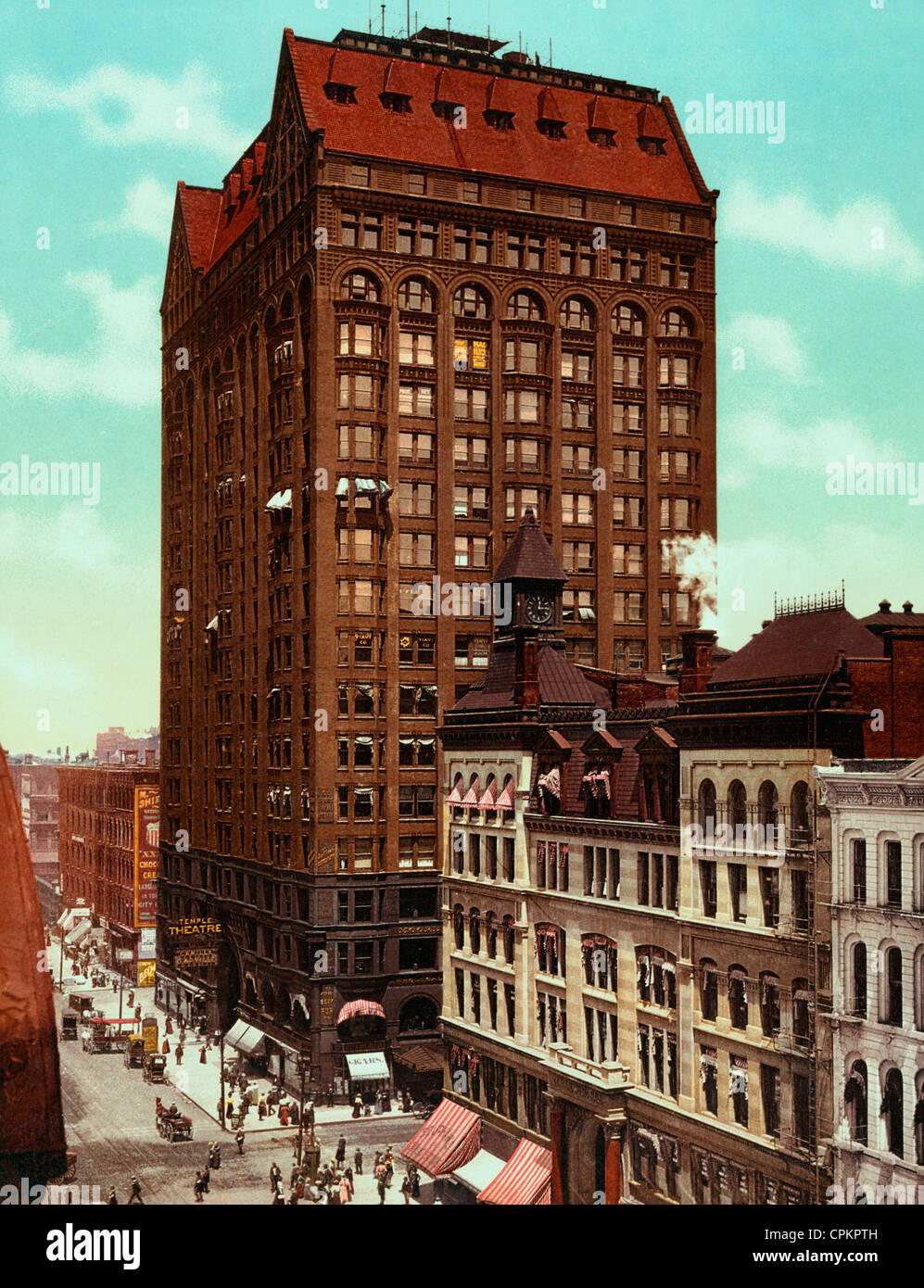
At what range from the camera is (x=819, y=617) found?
1780 inches

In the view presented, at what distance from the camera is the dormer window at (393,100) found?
80438 millimetres

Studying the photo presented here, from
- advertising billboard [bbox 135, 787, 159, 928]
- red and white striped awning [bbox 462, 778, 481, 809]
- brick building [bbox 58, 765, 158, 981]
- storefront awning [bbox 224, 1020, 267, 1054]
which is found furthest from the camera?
brick building [bbox 58, 765, 158, 981]

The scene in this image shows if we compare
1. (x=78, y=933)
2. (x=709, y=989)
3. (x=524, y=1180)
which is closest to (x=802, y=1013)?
(x=709, y=989)

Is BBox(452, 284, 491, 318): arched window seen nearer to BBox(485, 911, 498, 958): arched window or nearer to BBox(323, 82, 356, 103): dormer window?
BBox(323, 82, 356, 103): dormer window

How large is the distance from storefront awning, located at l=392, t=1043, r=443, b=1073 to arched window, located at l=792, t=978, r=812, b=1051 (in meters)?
31.8

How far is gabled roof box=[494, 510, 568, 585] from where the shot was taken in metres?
67.7

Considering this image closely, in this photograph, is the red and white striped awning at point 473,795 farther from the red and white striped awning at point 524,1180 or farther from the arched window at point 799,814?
the arched window at point 799,814

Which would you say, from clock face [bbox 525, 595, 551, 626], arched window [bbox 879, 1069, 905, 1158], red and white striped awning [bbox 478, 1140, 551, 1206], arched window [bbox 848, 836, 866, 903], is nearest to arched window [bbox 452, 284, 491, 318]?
clock face [bbox 525, 595, 551, 626]

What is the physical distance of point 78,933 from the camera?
119750mm

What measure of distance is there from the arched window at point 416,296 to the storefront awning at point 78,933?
203 ft

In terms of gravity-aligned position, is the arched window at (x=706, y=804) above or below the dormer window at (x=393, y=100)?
below

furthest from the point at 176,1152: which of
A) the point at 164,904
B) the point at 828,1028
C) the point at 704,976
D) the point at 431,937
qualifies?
the point at 164,904

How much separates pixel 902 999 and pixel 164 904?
252 feet

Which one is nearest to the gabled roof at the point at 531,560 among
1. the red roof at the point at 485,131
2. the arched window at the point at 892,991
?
the red roof at the point at 485,131
